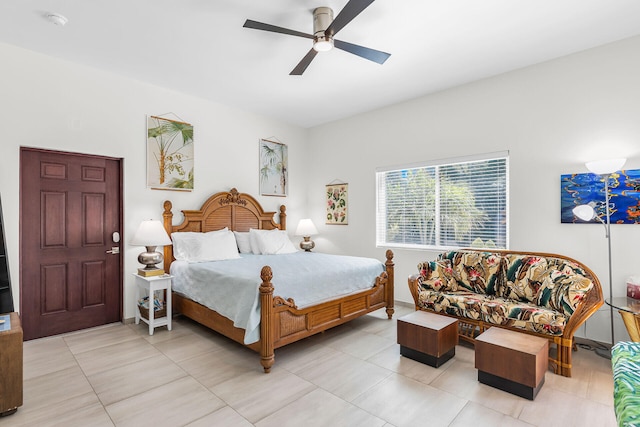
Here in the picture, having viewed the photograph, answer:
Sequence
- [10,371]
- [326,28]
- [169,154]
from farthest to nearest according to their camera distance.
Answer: [169,154] < [326,28] < [10,371]

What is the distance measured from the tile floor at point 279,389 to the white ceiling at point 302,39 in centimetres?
299

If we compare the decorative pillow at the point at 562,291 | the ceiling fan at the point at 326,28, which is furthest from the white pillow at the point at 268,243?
the decorative pillow at the point at 562,291

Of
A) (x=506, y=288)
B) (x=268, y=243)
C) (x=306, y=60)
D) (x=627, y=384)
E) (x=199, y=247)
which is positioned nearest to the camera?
(x=627, y=384)

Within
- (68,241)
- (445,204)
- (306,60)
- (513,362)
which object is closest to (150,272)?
(68,241)

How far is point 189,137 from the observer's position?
4.47 meters

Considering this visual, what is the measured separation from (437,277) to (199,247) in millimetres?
2949

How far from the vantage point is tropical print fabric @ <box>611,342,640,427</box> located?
4.09ft

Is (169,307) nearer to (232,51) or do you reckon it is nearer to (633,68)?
(232,51)

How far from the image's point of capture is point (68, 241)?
11.6 ft

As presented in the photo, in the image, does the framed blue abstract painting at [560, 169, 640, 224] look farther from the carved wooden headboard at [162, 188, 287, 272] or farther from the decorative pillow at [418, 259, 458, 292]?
the carved wooden headboard at [162, 188, 287, 272]

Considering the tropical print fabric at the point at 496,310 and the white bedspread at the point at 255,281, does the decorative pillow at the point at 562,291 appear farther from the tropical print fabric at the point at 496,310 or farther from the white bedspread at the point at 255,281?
the white bedspread at the point at 255,281

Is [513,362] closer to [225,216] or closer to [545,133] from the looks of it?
[545,133]

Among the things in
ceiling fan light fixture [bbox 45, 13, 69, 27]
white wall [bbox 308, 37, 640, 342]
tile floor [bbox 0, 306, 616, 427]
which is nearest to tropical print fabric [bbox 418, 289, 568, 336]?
tile floor [bbox 0, 306, 616, 427]

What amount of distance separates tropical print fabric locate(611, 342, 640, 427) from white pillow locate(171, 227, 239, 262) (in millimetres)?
3736
